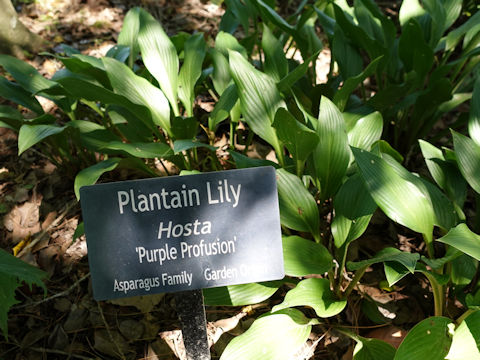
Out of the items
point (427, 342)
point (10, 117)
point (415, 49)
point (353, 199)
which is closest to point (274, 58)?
point (415, 49)

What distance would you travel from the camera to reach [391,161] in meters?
1.45

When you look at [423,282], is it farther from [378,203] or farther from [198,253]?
[198,253]

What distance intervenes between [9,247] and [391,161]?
1.54 m

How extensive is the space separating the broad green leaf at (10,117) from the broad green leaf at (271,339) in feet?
4.15

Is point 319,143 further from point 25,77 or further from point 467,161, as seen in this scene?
point 25,77

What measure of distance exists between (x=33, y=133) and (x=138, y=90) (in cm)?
42

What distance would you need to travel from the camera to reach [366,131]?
164cm

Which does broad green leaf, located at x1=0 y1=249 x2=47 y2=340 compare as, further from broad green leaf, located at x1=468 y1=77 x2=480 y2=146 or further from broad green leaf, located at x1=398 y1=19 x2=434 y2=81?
broad green leaf, located at x1=398 y1=19 x2=434 y2=81

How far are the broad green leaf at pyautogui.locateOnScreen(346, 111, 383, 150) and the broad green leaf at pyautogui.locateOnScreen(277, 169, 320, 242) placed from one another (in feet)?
1.06

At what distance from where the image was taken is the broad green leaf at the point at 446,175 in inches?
58.6

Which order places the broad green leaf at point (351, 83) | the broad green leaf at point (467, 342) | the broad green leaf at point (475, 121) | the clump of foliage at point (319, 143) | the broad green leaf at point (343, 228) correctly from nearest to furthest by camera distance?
the broad green leaf at point (467, 342) < the clump of foliage at point (319, 143) < the broad green leaf at point (343, 228) < the broad green leaf at point (475, 121) < the broad green leaf at point (351, 83)

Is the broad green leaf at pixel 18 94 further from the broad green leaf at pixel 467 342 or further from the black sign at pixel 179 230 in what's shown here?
the broad green leaf at pixel 467 342

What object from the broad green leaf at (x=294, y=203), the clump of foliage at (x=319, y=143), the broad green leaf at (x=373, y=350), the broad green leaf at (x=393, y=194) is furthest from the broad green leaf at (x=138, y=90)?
the broad green leaf at (x=373, y=350)

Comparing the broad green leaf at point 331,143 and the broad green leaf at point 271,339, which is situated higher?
the broad green leaf at point 331,143
